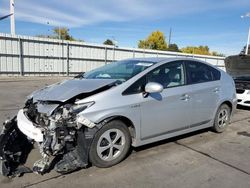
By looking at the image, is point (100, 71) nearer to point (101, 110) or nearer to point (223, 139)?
point (101, 110)

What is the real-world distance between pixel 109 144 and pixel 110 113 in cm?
46

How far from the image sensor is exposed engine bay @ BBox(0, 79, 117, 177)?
136 inches

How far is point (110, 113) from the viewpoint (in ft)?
12.1

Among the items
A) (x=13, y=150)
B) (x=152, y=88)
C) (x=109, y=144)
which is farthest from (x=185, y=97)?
(x=13, y=150)

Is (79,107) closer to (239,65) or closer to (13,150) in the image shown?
(13,150)

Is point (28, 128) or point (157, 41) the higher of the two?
point (157, 41)

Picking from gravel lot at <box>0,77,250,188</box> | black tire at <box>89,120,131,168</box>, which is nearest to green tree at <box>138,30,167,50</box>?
gravel lot at <box>0,77,250,188</box>

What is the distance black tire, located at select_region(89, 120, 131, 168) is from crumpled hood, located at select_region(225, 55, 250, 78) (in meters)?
7.98

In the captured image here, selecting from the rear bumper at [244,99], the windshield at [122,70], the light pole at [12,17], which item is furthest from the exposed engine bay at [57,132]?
the light pole at [12,17]

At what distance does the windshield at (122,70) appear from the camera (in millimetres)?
4328

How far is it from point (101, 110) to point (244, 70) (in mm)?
8846

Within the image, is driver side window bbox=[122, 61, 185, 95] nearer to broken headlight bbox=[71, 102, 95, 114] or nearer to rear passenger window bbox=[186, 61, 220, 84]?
rear passenger window bbox=[186, 61, 220, 84]

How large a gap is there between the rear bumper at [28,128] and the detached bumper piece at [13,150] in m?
0.16

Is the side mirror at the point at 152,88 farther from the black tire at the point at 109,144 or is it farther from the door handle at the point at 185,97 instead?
the door handle at the point at 185,97
